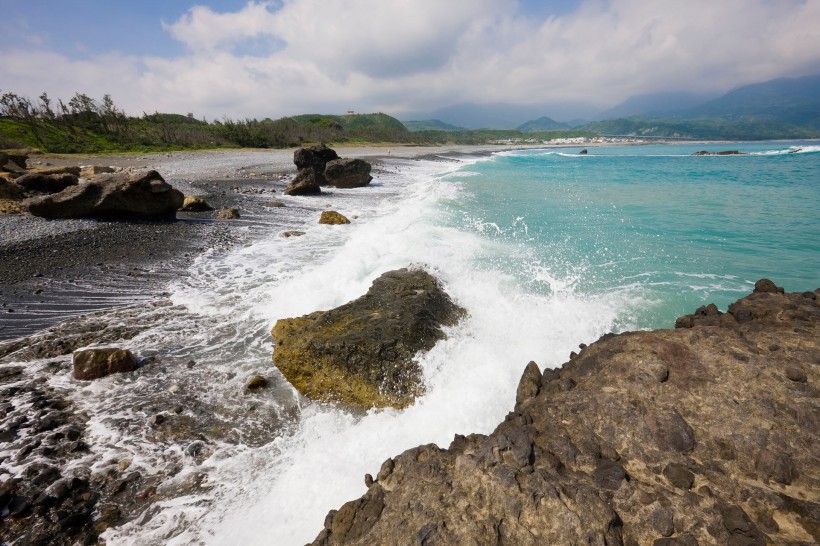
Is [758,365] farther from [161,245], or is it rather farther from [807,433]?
[161,245]

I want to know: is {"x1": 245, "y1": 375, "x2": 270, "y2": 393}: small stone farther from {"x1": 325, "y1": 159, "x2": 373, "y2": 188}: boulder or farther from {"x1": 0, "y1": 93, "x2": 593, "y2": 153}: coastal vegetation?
{"x1": 0, "y1": 93, "x2": 593, "y2": 153}: coastal vegetation

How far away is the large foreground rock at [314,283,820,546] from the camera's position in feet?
7.89

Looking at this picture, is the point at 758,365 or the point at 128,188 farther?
the point at 128,188

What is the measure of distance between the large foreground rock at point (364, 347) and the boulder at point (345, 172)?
21260mm

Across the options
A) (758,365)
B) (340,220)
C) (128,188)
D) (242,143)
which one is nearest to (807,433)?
(758,365)

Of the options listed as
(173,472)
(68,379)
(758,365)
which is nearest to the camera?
(758,365)

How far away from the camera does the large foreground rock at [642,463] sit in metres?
2.40

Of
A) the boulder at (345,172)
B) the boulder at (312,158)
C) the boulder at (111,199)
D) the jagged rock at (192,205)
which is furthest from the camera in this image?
the boulder at (312,158)

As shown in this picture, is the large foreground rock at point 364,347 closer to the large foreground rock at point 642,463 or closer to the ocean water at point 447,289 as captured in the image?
the ocean water at point 447,289

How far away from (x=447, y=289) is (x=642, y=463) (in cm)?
536

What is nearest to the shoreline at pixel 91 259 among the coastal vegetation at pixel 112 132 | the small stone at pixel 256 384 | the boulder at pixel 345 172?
the small stone at pixel 256 384

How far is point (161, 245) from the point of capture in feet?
38.2

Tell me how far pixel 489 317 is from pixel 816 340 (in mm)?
→ 4497

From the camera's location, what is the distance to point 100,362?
5504 millimetres
